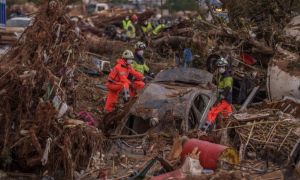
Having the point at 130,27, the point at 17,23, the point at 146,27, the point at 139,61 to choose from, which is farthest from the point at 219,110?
the point at 17,23

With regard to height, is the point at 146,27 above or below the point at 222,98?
below

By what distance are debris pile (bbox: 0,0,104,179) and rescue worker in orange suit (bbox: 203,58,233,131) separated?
282cm

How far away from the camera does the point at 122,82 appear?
12133mm

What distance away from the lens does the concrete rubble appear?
7.91 metres

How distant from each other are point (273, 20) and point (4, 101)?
1043 centimetres

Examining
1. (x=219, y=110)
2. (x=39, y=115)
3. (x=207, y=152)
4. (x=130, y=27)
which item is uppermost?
(x=39, y=115)

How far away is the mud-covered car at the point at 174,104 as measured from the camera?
10180mm

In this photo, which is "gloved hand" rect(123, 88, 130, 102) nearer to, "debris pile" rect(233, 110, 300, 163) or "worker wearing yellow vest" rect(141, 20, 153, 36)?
"debris pile" rect(233, 110, 300, 163)

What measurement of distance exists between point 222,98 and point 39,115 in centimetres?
459

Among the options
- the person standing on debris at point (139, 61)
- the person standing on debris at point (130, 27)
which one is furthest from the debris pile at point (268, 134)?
the person standing on debris at point (130, 27)

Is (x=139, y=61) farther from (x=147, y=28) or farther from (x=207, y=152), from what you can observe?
(x=147, y=28)

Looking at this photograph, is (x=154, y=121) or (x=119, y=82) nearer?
(x=154, y=121)

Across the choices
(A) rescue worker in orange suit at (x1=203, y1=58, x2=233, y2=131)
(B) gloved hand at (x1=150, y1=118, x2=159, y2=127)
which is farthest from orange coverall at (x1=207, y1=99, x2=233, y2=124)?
(B) gloved hand at (x1=150, y1=118, x2=159, y2=127)

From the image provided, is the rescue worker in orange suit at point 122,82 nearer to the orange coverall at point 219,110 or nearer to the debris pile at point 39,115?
the orange coverall at point 219,110
